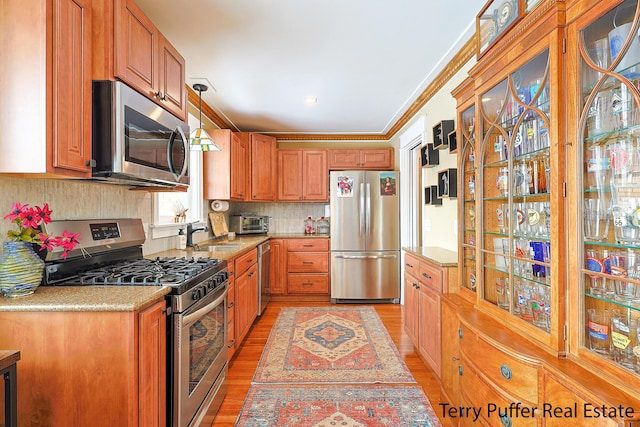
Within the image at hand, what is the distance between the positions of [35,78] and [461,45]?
2.52 metres

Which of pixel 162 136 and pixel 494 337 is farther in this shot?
pixel 162 136

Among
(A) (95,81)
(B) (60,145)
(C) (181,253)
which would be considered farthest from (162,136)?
(C) (181,253)

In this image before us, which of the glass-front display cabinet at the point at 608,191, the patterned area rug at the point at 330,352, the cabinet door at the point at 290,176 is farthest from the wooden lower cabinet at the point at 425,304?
the cabinet door at the point at 290,176

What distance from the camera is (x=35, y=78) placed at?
4.30 ft

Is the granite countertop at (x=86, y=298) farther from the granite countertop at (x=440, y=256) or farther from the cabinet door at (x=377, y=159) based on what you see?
the cabinet door at (x=377, y=159)

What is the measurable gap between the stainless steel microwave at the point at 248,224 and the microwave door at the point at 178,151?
2430 millimetres

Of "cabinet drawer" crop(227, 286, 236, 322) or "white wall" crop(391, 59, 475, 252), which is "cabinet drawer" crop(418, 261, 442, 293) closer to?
"white wall" crop(391, 59, 475, 252)

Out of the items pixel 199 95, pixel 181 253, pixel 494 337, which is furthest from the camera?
pixel 199 95

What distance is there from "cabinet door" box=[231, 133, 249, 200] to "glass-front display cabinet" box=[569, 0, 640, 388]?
3531 mm

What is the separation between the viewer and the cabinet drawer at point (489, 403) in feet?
4.20

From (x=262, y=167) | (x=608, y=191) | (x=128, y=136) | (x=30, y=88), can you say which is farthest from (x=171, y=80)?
(x=262, y=167)

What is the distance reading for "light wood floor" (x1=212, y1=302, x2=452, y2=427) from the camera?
2.19 metres

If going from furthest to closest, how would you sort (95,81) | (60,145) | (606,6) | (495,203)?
1. (495,203)
2. (95,81)
3. (60,145)
4. (606,6)

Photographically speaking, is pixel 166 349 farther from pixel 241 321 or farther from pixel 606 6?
pixel 606 6
